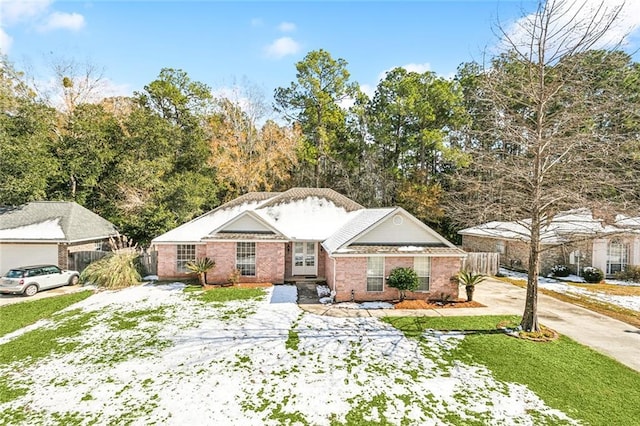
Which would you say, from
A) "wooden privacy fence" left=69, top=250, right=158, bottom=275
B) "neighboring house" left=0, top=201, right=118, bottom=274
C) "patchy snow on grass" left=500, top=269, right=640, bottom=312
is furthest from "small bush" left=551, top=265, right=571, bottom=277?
"neighboring house" left=0, top=201, right=118, bottom=274

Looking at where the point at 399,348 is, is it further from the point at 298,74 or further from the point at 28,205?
the point at 298,74

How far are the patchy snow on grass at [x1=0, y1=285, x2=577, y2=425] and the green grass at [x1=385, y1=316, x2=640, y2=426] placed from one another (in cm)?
47

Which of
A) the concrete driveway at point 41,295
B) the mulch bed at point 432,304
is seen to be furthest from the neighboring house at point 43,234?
the mulch bed at point 432,304

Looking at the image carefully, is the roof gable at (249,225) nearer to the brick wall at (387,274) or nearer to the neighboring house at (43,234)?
the brick wall at (387,274)

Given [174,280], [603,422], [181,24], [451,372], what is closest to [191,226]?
[174,280]

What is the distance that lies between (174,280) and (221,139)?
17.0 m

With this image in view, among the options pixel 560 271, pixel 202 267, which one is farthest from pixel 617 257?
pixel 202 267

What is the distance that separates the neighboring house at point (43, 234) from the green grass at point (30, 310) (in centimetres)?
476

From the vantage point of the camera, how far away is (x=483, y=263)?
21.8m

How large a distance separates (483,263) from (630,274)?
8.71m

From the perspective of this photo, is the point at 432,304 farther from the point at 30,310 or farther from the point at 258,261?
the point at 30,310

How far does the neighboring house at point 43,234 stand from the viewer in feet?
62.3

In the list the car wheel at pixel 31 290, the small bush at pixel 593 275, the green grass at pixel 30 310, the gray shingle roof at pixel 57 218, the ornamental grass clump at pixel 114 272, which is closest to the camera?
the green grass at pixel 30 310

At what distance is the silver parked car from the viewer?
51.8 feet
